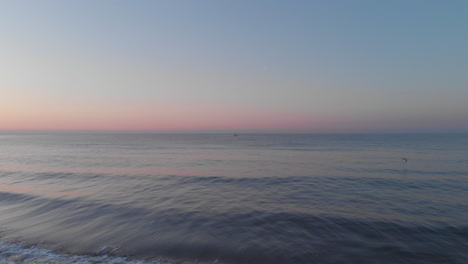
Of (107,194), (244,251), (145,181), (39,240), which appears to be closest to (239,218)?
(244,251)

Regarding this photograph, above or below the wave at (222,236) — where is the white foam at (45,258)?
above

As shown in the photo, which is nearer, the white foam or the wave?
the white foam

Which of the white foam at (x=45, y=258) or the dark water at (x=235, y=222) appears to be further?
the dark water at (x=235, y=222)

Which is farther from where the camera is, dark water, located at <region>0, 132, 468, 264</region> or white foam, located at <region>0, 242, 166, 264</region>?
dark water, located at <region>0, 132, 468, 264</region>

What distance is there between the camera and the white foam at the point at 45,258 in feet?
23.9

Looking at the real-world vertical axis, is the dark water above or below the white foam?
below

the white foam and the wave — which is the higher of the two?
the white foam

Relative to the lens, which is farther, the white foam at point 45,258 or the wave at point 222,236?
→ the wave at point 222,236

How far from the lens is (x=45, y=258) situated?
7.48 metres

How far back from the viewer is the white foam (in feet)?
23.9

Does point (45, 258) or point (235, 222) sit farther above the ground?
point (45, 258)

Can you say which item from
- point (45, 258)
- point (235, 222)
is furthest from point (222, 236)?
point (45, 258)

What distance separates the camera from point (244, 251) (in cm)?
813

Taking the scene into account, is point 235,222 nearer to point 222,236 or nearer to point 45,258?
point 222,236
